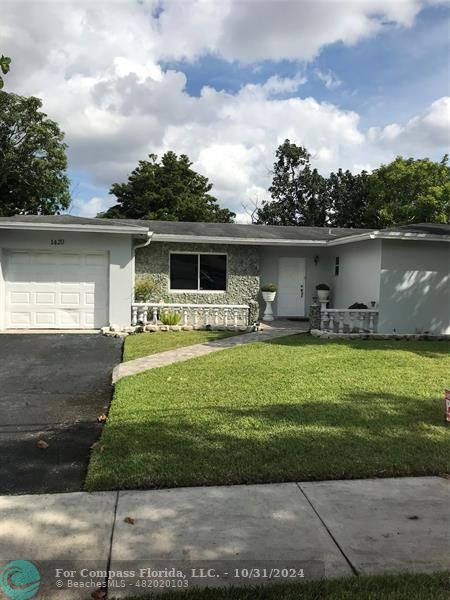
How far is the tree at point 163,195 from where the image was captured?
34.4 m

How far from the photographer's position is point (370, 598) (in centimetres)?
251

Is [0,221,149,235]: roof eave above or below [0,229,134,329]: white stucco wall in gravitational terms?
above

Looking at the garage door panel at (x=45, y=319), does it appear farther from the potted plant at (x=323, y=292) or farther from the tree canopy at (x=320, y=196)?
the tree canopy at (x=320, y=196)

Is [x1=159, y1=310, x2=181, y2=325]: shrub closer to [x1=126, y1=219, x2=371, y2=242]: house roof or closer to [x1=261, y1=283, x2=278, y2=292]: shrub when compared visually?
[x1=126, y1=219, x2=371, y2=242]: house roof

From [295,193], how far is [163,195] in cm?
1009

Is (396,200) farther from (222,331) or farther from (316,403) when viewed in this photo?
(316,403)

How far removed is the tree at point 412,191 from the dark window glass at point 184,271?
20.2 meters

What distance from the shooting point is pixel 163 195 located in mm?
34812

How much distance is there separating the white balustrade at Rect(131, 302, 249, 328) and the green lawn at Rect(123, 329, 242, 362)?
67 centimetres

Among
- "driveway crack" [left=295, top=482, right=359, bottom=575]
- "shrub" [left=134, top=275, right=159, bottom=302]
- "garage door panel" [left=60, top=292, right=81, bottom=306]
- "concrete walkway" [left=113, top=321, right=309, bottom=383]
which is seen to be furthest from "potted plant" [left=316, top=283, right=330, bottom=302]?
"driveway crack" [left=295, top=482, right=359, bottom=575]

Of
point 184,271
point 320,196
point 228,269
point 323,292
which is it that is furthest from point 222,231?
point 320,196

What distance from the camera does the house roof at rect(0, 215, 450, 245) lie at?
485 inches

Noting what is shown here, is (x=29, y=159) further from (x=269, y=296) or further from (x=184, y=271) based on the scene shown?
(x=269, y=296)

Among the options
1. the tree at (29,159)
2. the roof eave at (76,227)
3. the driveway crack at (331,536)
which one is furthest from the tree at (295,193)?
the driveway crack at (331,536)
